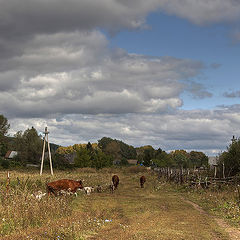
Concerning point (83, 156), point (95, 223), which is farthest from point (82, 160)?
point (95, 223)

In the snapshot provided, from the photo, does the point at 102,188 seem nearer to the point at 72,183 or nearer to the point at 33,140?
the point at 72,183

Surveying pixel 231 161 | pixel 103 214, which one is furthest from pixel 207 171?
pixel 103 214

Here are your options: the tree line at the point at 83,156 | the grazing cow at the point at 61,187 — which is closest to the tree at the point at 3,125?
the tree line at the point at 83,156

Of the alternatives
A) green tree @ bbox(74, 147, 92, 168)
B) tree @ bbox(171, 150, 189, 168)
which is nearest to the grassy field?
green tree @ bbox(74, 147, 92, 168)

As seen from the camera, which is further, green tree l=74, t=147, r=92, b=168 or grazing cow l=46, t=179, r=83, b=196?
green tree l=74, t=147, r=92, b=168

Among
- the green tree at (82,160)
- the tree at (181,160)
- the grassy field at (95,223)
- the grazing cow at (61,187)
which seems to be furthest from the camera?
the tree at (181,160)

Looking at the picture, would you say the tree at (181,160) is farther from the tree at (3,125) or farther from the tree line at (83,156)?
the tree at (3,125)

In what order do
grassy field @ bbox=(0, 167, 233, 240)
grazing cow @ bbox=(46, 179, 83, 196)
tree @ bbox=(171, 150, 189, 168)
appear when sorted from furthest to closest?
1. tree @ bbox=(171, 150, 189, 168)
2. grazing cow @ bbox=(46, 179, 83, 196)
3. grassy field @ bbox=(0, 167, 233, 240)

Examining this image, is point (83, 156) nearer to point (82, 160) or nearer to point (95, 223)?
point (82, 160)

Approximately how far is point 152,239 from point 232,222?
471cm

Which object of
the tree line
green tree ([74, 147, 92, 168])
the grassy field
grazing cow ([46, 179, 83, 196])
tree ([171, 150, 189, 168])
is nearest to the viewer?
the grassy field

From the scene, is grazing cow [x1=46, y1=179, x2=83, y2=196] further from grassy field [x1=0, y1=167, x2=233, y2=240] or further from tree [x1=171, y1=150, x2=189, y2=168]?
tree [x1=171, y1=150, x2=189, y2=168]

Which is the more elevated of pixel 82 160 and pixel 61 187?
pixel 82 160

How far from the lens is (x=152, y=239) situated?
897 centimetres
